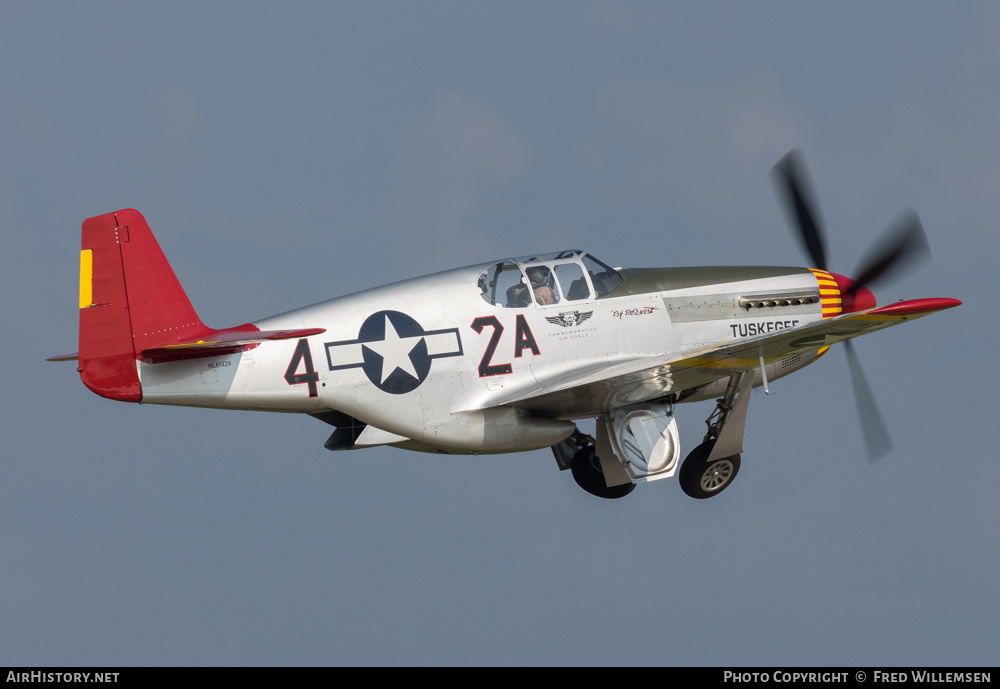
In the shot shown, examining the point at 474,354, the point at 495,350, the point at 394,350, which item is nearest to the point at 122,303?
the point at 394,350

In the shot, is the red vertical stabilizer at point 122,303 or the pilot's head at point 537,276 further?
the pilot's head at point 537,276

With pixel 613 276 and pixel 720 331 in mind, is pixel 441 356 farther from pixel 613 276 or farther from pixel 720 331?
pixel 720 331

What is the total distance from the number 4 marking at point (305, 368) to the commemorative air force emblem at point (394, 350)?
0.94 ft

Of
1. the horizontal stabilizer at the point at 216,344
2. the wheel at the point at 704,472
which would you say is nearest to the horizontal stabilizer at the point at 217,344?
the horizontal stabilizer at the point at 216,344

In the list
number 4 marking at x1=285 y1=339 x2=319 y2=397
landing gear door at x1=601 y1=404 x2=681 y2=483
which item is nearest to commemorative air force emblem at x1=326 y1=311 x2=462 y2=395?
number 4 marking at x1=285 y1=339 x2=319 y2=397

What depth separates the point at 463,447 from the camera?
51.7 ft

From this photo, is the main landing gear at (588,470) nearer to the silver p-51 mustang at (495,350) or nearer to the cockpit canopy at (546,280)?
the silver p-51 mustang at (495,350)

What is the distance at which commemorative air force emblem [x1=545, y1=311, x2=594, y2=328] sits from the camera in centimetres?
→ 1599

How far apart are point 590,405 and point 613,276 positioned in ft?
5.22

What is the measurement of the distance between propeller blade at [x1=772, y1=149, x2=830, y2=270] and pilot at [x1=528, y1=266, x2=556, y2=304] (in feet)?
15.1

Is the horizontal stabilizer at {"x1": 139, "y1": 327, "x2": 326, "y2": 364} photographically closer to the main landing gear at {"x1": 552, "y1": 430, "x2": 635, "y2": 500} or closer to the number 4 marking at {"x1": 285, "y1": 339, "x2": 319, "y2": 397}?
the number 4 marking at {"x1": 285, "y1": 339, "x2": 319, "y2": 397}

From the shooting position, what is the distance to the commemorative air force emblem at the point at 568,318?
15992 millimetres

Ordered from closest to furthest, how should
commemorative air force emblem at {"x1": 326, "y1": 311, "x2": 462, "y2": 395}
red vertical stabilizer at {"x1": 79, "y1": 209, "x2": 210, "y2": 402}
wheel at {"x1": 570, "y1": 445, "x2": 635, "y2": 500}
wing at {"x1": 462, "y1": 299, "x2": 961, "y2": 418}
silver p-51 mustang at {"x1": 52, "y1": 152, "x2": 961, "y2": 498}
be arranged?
red vertical stabilizer at {"x1": 79, "y1": 209, "x2": 210, "y2": 402} → silver p-51 mustang at {"x1": 52, "y1": 152, "x2": 961, "y2": 498} → wing at {"x1": 462, "y1": 299, "x2": 961, "y2": 418} → commemorative air force emblem at {"x1": 326, "y1": 311, "x2": 462, "y2": 395} → wheel at {"x1": 570, "y1": 445, "x2": 635, "y2": 500}

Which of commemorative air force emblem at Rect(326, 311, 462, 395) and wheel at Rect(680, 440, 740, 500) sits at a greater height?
commemorative air force emblem at Rect(326, 311, 462, 395)
